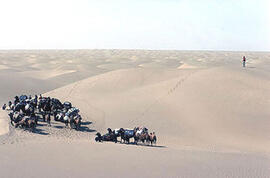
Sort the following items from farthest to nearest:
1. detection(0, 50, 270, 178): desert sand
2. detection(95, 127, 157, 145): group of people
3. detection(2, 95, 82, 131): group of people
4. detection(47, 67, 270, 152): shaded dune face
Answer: detection(47, 67, 270, 152): shaded dune face, detection(2, 95, 82, 131): group of people, detection(95, 127, 157, 145): group of people, detection(0, 50, 270, 178): desert sand

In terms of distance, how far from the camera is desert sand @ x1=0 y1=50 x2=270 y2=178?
8391 millimetres

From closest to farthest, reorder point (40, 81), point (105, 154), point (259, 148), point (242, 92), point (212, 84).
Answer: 1. point (105, 154)
2. point (259, 148)
3. point (242, 92)
4. point (212, 84)
5. point (40, 81)

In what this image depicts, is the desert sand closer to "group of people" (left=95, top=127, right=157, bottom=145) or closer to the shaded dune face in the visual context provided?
the shaded dune face

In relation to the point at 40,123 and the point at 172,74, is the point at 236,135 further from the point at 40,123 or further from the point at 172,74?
the point at 172,74

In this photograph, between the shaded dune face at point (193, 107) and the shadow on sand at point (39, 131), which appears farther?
the shaded dune face at point (193, 107)

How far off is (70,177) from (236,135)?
987 centimetres

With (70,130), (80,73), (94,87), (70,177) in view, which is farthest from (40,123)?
(80,73)

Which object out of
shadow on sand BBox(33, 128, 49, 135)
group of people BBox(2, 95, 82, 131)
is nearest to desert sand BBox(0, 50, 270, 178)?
shadow on sand BBox(33, 128, 49, 135)

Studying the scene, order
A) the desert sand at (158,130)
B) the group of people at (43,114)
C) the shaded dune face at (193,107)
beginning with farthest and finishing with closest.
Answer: the shaded dune face at (193,107) < the group of people at (43,114) < the desert sand at (158,130)

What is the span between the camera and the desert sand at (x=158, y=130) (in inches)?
330

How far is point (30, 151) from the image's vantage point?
9.77m

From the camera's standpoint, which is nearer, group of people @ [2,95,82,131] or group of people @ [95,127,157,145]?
group of people @ [95,127,157,145]

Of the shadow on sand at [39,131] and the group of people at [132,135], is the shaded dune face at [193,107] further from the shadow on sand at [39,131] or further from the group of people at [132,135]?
the shadow on sand at [39,131]

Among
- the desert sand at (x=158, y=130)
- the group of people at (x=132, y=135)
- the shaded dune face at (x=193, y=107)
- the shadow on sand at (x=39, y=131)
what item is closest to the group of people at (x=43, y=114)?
the shadow on sand at (x=39, y=131)
